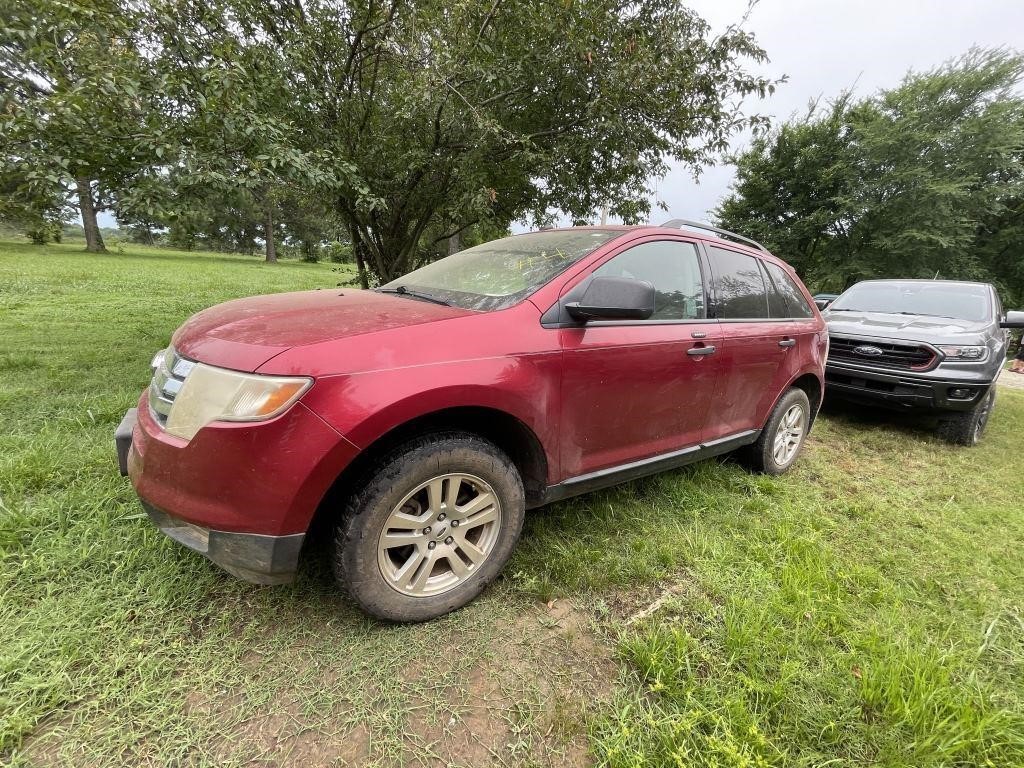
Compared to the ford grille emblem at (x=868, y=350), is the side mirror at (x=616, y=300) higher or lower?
higher

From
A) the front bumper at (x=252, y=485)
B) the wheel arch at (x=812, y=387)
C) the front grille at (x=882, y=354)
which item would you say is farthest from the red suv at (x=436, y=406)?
the front grille at (x=882, y=354)

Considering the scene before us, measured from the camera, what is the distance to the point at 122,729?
1363mm

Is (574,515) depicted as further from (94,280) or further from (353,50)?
(94,280)

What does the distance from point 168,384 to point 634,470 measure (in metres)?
2.04

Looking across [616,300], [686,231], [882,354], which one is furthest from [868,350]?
[616,300]

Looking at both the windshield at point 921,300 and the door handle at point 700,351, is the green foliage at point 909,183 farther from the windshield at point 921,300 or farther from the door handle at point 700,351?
the door handle at point 700,351

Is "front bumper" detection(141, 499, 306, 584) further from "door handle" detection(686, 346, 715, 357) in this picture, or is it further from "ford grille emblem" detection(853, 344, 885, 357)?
"ford grille emblem" detection(853, 344, 885, 357)

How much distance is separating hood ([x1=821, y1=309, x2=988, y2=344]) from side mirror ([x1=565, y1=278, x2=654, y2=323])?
4159mm

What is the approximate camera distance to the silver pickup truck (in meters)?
4.26

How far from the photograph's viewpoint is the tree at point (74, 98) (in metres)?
3.06

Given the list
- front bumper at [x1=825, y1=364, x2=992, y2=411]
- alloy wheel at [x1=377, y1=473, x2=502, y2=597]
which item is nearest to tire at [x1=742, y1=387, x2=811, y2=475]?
front bumper at [x1=825, y1=364, x2=992, y2=411]

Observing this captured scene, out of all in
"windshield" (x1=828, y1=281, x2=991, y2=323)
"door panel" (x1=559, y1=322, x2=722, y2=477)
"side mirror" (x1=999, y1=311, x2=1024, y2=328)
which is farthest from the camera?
"windshield" (x1=828, y1=281, x2=991, y2=323)

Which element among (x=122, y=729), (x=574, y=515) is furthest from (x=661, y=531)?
(x=122, y=729)

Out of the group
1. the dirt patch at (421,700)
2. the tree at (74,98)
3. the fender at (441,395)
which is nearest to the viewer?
the dirt patch at (421,700)
